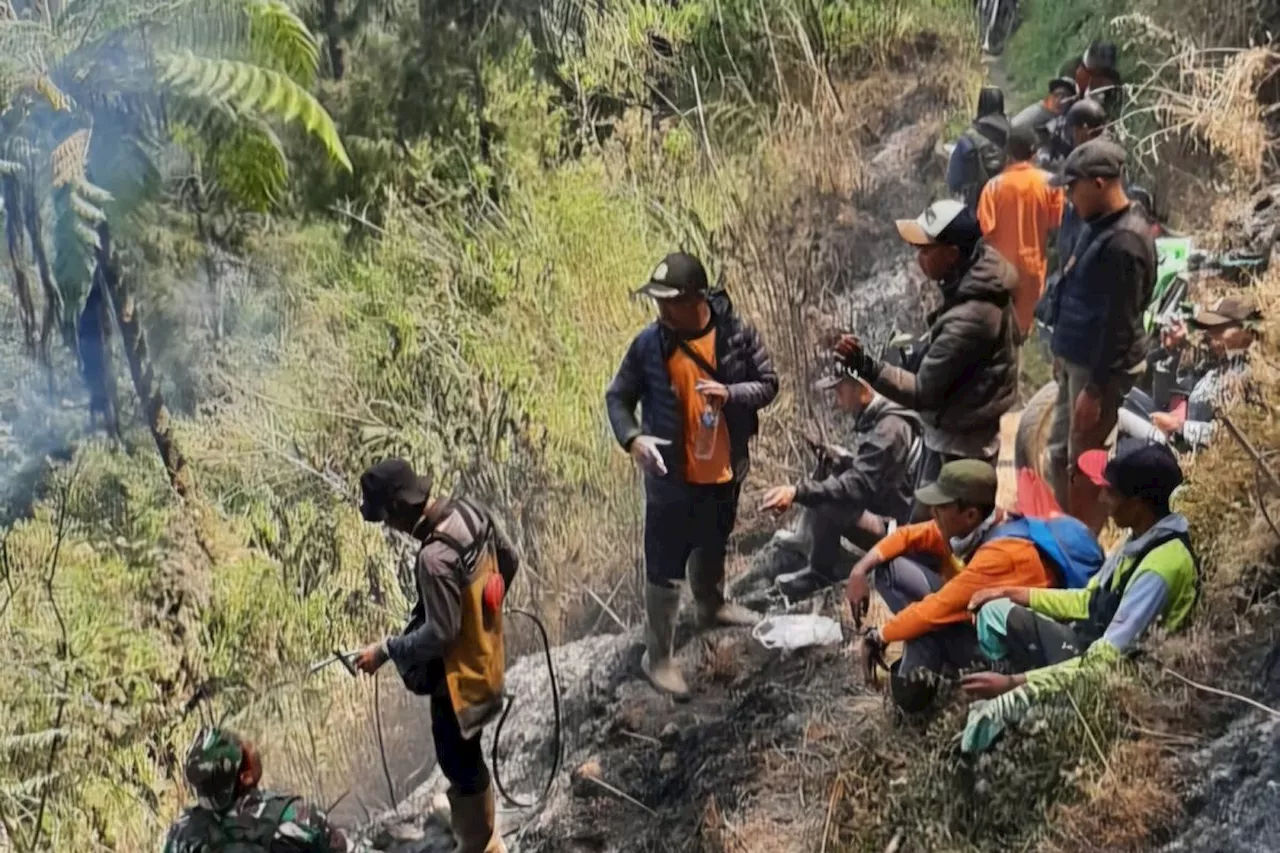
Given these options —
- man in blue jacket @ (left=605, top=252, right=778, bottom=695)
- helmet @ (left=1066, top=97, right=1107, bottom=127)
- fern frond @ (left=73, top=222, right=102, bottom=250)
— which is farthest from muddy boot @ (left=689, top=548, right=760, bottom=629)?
fern frond @ (left=73, top=222, right=102, bottom=250)

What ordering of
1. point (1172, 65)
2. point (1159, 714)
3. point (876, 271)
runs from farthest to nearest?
point (876, 271) < point (1172, 65) < point (1159, 714)

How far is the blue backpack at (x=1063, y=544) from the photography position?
3838 mm

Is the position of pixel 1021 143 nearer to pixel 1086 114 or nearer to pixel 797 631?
pixel 1086 114

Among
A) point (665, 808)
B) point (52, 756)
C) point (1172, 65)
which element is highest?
point (1172, 65)

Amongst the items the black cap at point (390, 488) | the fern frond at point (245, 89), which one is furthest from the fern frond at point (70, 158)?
the black cap at point (390, 488)

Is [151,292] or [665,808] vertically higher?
[151,292]

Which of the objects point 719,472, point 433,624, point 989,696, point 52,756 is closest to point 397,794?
point 433,624

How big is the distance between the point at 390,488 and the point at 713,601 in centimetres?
100

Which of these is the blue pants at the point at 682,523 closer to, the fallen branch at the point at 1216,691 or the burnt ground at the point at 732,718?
the burnt ground at the point at 732,718

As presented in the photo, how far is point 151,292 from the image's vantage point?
4.44 meters

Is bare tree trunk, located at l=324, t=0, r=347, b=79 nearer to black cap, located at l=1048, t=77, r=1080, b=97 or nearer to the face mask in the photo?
black cap, located at l=1048, t=77, r=1080, b=97

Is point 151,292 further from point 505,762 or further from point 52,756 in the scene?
point 505,762

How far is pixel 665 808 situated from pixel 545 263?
1.64m

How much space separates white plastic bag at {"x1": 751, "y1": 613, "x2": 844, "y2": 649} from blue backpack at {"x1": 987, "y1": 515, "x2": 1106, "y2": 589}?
24.5 inches
